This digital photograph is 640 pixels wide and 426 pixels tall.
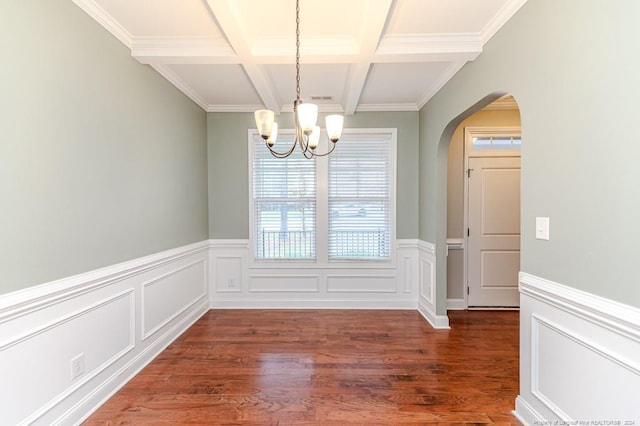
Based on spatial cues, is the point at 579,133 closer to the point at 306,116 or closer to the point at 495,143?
the point at 306,116

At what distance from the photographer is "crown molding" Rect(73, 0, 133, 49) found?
1846 millimetres

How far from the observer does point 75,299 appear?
5.81ft

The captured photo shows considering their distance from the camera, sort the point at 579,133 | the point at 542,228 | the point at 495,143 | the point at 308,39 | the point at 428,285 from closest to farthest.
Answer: the point at 579,133 → the point at 542,228 → the point at 308,39 → the point at 428,285 → the point at 495,143

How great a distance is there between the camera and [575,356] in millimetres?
1473

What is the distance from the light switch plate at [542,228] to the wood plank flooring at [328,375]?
1170 millimetres

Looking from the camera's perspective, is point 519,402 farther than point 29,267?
Yes

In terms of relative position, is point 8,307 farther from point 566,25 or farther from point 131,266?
point 566,25

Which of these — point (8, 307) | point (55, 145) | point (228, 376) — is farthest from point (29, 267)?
point (228, 376)

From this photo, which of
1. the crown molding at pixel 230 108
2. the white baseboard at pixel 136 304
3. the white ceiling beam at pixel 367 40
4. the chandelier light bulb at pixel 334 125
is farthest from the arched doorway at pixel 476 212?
the crown molding at pixel 230 108

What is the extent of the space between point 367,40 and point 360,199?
6.57 feet

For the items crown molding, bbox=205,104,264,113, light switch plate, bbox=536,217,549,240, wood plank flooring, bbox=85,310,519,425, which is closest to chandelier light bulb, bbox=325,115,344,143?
light switch plate, bbox=536,217,549,240

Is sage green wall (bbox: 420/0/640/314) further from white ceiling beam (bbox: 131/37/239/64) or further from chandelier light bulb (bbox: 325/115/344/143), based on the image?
white ceiling beam (bbox: 131/37/239/64)

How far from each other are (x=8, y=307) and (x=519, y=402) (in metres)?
2.85

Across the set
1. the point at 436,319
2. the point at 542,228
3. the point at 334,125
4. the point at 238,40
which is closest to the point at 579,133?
the point at 542,228
